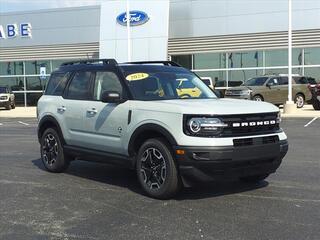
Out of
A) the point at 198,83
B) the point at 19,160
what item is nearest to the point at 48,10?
the point at 19,160

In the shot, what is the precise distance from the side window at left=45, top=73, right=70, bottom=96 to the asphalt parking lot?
143cm

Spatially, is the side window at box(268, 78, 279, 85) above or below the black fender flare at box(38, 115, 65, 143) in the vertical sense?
above

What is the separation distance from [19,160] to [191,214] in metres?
5.66

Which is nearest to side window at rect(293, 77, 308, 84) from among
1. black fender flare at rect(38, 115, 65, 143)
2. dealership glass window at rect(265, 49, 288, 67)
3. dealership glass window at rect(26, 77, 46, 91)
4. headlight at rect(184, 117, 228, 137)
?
dealership glass window at rect(265, 49, 288, 67)

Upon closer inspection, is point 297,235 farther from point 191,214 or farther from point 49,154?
point 49,154

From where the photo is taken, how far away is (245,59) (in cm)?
3381

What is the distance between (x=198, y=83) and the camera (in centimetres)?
854

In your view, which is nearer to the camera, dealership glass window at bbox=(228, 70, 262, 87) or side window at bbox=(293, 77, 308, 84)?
side window at bbox=(293, 77, 308, 84)

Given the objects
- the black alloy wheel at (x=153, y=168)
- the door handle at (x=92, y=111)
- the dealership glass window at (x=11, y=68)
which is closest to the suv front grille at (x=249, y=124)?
the black alloy wheel at (x=153, y=168)

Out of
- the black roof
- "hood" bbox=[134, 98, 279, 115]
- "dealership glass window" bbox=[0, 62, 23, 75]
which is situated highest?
"dealership glass window" bbox=[0, 62, 23, 75]

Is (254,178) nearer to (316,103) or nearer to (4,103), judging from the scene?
(316,103)

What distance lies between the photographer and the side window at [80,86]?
8.63 metres

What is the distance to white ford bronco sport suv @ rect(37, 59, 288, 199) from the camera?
6664 mm

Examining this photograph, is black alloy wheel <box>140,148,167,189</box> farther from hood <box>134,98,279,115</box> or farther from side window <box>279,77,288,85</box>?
side window <box>279,77,288,85</box>
